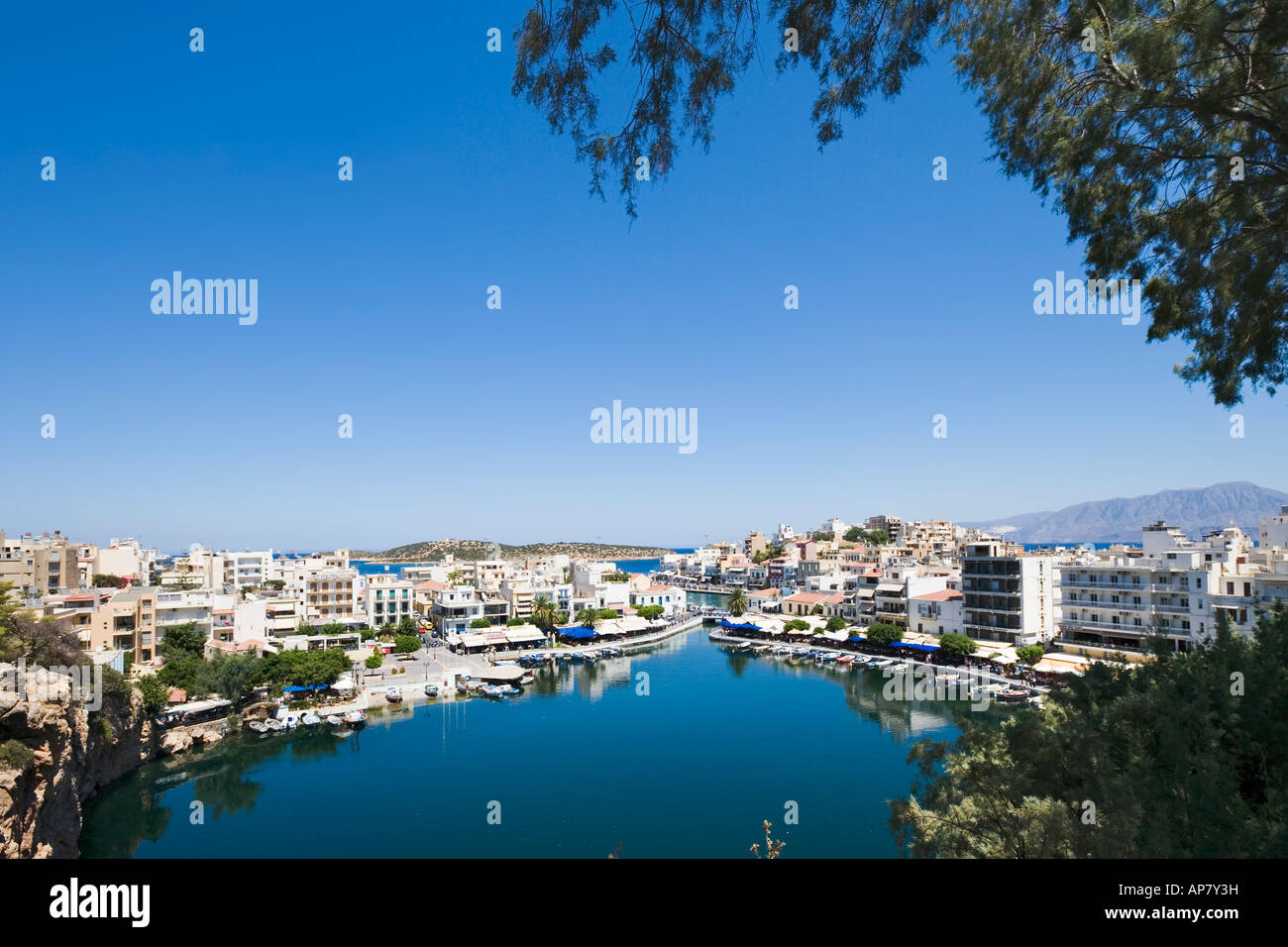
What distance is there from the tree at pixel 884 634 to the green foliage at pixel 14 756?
1112 inches

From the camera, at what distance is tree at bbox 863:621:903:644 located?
29.5 meters

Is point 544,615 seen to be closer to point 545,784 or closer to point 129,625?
point 129,625

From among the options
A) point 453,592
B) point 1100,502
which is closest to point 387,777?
point 453,592

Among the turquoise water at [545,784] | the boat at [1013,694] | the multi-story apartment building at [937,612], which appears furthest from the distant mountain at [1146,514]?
the turquoise water at [545,784]

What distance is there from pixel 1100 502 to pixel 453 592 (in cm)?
11940

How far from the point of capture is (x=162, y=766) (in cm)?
1639

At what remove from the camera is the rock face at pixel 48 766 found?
9.24 meters

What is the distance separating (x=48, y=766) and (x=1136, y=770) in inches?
553

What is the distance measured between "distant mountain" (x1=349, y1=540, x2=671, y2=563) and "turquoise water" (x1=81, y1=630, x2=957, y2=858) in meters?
76.6

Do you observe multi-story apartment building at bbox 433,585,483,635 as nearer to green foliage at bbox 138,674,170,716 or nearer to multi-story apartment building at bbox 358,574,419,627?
multi-story apartment building at bbox 358,574,419,627

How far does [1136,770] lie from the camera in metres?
3.48

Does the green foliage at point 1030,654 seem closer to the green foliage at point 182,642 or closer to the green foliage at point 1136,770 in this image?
the green foliage at point 1136,770
